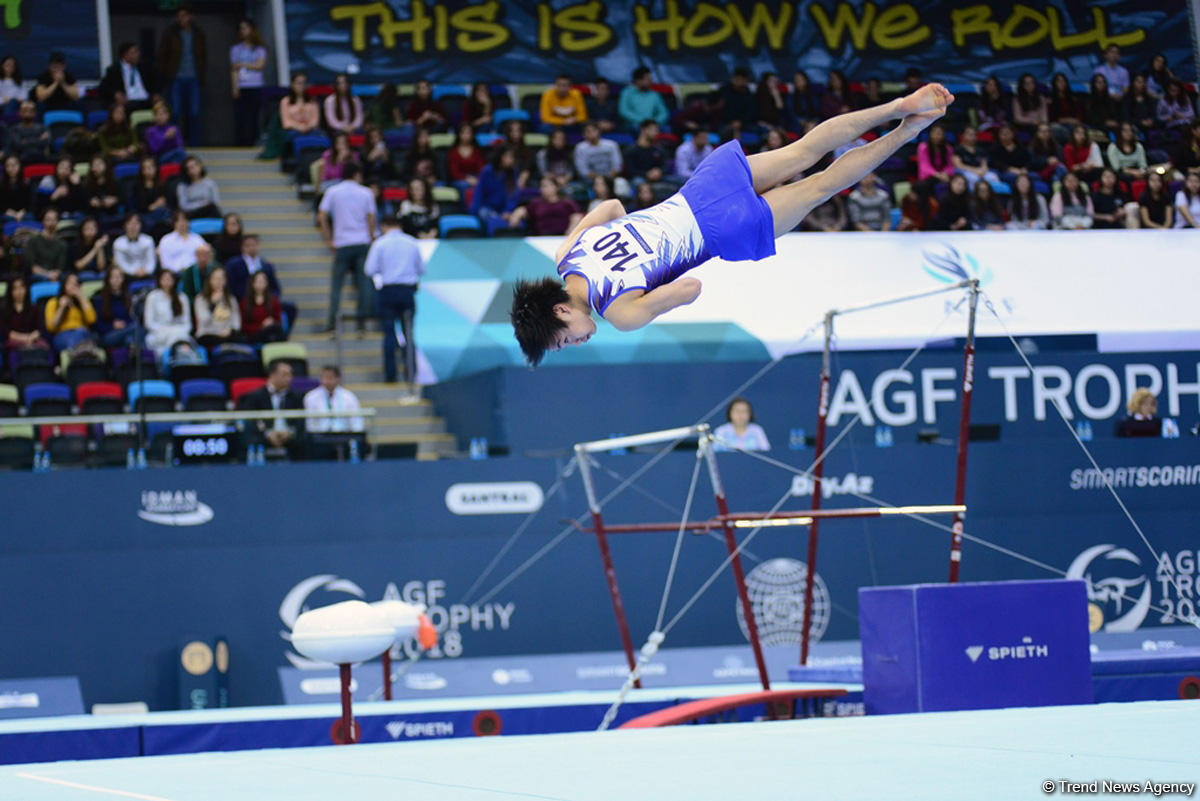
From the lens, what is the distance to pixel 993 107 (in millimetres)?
16969

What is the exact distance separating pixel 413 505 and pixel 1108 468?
510 cm

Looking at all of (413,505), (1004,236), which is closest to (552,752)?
(413,505)

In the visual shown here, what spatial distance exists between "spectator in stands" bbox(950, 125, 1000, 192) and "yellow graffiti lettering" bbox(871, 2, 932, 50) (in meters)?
4.28

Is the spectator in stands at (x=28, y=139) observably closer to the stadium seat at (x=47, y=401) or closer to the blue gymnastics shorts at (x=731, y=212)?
the stadium seat at (x=47, y=401)

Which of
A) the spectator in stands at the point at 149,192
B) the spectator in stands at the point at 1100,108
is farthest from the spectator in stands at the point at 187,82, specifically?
the spectator in stands at the point at 1100,108

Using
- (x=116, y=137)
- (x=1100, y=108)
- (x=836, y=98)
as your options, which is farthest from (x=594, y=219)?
(x=1100, y=108)

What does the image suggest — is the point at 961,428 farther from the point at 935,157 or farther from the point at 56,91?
the point at 56,91

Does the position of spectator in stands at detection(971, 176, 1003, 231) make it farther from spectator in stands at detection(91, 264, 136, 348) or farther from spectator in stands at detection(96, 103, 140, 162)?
spectator in stands at detection(96, 103, 140, 162)

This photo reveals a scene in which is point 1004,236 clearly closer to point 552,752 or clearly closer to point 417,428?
point 417,428

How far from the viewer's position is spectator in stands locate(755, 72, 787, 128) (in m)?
16.2

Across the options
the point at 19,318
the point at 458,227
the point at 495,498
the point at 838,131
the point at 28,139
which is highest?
the point at 28,139

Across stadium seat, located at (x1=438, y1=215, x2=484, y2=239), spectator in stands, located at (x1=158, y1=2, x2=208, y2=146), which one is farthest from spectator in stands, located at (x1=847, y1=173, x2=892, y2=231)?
spectator in stands, located at (x1=158, y1=2, x2=208, y2=146)

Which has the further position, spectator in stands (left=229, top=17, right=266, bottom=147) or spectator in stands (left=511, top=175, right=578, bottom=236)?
spectator in stands (left=229, top=17, right=266, bottom=147)

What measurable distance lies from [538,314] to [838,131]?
132 cm
